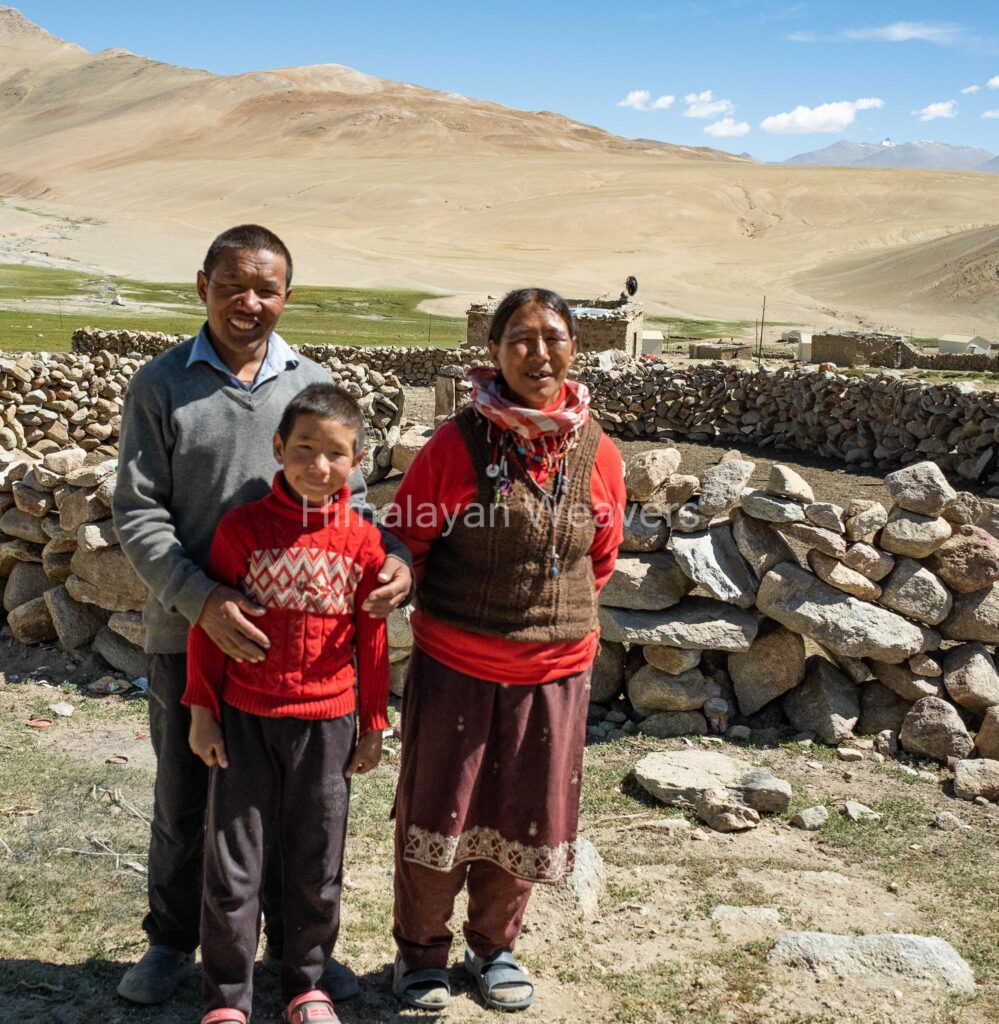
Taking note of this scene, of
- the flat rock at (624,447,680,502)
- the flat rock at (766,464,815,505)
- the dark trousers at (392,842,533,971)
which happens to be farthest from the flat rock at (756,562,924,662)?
the dark trousers at (392,842,533,971)

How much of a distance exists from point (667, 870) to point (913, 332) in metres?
36.1

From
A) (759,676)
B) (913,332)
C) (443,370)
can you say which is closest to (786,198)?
(913,332)

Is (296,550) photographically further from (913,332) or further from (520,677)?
(913,332)

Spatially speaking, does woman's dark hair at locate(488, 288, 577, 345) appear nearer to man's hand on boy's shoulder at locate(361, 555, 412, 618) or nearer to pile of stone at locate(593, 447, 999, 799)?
man's hand on boy's shoulder at locate(361, 555, 412, 618)

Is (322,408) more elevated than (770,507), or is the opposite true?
(322,408)

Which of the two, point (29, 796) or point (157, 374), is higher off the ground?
point (157, 374)

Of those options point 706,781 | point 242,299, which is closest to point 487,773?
point 242,299

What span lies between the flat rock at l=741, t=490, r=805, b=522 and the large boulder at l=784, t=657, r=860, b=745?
2.32 ft

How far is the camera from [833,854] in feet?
13.1

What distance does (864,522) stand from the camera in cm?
491

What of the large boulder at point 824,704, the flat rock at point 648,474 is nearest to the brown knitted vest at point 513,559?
the flat rock at point 648,474

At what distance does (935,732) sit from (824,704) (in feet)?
1.56

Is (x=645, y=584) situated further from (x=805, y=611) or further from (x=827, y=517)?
(x=827, y=517)

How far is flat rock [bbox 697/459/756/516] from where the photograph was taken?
16.4 feet
